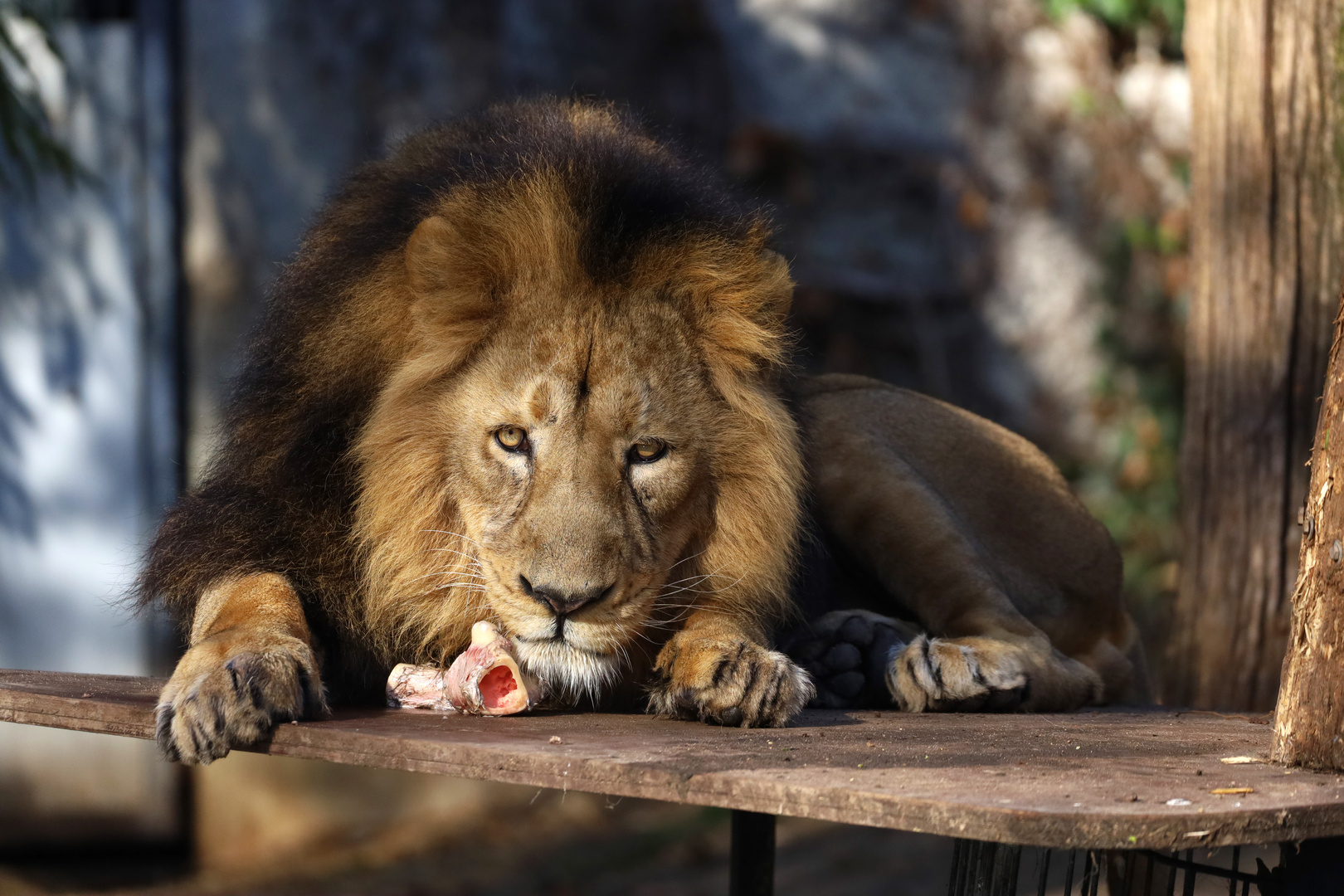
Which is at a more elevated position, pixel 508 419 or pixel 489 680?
pixel 508 419

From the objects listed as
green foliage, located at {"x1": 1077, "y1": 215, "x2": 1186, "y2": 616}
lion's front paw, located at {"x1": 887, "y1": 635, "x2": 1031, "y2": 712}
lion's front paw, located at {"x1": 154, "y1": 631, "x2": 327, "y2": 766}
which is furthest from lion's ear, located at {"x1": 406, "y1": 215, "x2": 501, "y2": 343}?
green foliage, located at {"x1": 1077, "y1": 215, "x2": 1186, "y2": 616}

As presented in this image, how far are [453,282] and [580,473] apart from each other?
0.50m

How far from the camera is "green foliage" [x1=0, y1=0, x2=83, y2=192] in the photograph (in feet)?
15.2

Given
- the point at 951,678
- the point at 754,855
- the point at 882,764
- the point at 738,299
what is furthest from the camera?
the point at 754,855

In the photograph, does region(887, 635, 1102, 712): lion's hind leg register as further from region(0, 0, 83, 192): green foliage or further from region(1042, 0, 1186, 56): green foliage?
region(1042, 0, 1186, 56): green foliage

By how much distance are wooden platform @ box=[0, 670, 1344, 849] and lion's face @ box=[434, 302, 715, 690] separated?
0.21 metres

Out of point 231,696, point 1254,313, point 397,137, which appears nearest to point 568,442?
point 231,696

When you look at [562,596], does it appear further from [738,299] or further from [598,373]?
[738,299]

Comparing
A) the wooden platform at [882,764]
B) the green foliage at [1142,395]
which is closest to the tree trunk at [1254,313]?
the wooden platform at [882,764]

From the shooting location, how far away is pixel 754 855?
3.22 meters

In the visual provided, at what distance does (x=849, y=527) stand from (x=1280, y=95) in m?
2.03

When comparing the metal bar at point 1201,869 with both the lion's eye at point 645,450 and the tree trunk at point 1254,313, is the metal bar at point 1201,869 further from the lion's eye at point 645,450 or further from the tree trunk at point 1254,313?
the tree trunk at point 1254,313

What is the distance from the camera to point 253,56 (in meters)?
5.95

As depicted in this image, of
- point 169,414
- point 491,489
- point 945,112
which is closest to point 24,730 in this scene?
point 169,414
